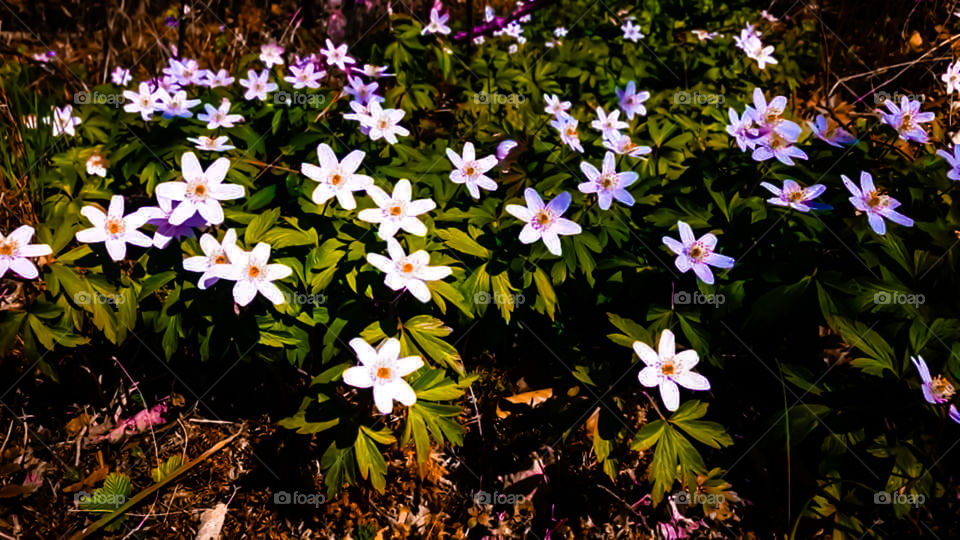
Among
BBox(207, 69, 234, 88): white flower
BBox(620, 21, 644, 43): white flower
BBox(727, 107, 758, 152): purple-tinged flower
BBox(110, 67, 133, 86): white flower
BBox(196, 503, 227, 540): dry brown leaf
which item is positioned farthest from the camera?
BBox(620, 21, 644, 43): white flower

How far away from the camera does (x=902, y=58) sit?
153 inches

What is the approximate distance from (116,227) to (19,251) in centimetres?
27

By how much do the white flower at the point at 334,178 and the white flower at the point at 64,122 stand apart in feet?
5.29

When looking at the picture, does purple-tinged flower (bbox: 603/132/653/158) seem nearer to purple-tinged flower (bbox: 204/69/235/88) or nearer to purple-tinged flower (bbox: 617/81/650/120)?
purple-tinged flower (bbox: 617/81/650/120)

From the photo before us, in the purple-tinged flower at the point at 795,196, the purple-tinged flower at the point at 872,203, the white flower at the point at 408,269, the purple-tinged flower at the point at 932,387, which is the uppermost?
the white flower at the point at 408,269

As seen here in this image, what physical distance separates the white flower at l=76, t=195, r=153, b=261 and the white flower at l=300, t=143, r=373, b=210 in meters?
0.54

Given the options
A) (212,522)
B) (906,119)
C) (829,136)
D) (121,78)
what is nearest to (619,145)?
(829,136)

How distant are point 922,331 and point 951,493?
666 millimetres

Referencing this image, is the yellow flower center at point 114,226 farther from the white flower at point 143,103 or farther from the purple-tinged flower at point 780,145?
the purple-tinged flower at point 780,145

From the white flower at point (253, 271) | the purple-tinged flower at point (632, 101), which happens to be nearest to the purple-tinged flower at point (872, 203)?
the purple-tinged flower at point (632, 101)

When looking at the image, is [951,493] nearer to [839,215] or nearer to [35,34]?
[839,215]

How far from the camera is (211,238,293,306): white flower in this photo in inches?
63.9

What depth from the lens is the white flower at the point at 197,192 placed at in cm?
175

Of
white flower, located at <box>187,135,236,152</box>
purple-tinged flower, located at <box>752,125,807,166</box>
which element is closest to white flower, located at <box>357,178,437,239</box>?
white flower, located at <box>187,135,236,152</box>
